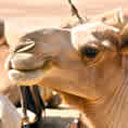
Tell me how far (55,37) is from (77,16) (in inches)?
15.2

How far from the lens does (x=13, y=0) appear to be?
13.7 metres

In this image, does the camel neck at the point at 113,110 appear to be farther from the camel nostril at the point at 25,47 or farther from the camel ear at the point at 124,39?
the camel nostril at the point at 25,47

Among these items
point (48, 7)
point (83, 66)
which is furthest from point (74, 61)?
point (48, 7)

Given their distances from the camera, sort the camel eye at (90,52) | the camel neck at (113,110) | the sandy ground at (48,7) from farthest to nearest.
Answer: the sandy ground at (48,7), the camel neck at (113,110), the camel eye at (90,52)

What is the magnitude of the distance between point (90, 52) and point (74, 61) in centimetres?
7

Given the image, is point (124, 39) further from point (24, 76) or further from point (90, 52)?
point (24, 76)

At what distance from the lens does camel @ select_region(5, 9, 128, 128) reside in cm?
199

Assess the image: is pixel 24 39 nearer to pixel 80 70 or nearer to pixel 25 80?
pixel 25 80

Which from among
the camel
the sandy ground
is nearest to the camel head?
the camel

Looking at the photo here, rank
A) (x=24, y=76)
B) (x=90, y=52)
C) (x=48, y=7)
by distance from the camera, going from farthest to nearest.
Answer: (x=48, y=7), (x=90, y=52), (x=24, y=76)

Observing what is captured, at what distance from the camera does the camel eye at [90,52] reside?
6.99 ft

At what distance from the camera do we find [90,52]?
84.3 inches

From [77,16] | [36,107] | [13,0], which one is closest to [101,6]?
[13,0]

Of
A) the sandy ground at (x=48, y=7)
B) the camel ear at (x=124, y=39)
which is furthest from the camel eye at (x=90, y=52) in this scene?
the sandy ground at (x=48, y=7)
